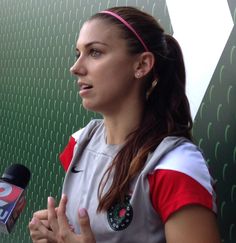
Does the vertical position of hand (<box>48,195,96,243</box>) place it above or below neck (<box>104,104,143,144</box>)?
below

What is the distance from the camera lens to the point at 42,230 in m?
1.47

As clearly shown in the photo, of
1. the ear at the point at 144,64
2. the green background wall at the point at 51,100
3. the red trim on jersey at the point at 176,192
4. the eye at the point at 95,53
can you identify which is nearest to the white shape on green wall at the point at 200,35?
the green background wall at the point at 51,100

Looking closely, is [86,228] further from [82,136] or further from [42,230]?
[82,136]

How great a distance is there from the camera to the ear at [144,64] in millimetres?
1583

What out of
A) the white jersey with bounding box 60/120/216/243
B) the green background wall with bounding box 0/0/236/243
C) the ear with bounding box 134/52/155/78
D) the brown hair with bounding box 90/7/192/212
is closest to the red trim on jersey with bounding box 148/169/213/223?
the white jersey with bounding box 60/120/216/243

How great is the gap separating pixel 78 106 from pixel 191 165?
64.3 inches

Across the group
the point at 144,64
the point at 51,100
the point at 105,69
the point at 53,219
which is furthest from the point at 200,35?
the point at 51,100

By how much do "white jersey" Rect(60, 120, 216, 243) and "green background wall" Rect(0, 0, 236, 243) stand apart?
0.44 metres

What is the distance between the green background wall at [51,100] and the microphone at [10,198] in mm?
693

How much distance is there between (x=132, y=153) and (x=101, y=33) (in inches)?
14.9

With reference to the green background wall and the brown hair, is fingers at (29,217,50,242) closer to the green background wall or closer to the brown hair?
the brown hair

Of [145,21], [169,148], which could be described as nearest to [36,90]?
[145,21]

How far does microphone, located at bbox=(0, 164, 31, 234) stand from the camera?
1.65 metres

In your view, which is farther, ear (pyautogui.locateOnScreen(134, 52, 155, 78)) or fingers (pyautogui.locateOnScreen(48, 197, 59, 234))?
ear (pyautogui.locateOnScreen(134, 52, 155, 78))
